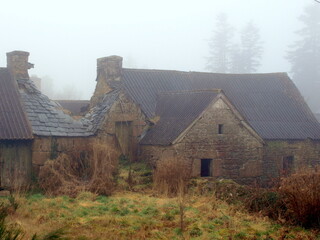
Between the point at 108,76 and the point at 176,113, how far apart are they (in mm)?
4775

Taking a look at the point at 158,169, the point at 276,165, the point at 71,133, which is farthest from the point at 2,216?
the point at 276,165

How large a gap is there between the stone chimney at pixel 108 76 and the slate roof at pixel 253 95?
561mm

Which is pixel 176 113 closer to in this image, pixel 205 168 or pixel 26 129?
pixel 205 168

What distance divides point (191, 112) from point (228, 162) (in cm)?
293

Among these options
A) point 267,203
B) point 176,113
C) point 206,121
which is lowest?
point 267,203

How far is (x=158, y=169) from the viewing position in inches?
765

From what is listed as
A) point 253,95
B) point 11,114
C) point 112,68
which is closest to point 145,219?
point 11,114

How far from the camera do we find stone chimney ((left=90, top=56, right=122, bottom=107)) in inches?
1011

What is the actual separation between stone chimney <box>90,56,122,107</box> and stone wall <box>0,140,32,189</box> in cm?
700

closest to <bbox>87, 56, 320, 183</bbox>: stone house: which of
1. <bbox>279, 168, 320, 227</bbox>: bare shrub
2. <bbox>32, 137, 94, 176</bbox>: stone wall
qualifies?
<bbox>32, 137, 94, 176</bbox>: stone wall

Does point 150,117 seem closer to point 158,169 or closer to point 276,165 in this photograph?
→ point 158,169

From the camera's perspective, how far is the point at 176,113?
23453mm

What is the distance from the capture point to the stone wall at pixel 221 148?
21.7 metres

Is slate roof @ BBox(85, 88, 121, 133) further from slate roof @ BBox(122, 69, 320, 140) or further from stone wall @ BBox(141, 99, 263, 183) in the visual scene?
stone wall @ BBox(141, 99, 263, 183)
